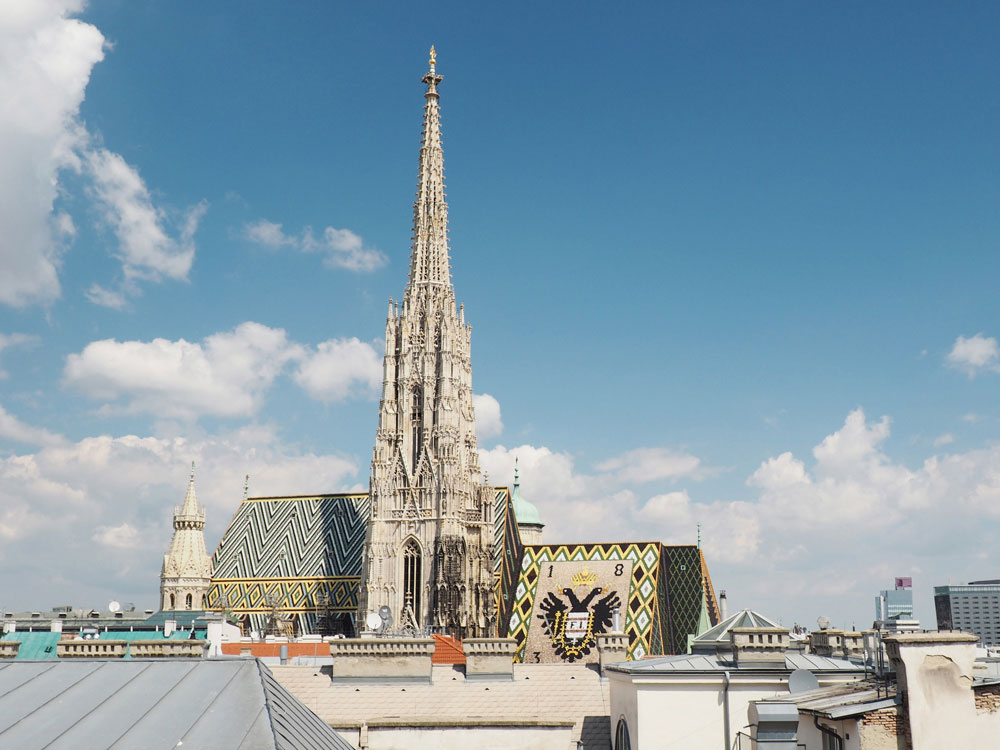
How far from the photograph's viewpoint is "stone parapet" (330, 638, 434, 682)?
3447cm

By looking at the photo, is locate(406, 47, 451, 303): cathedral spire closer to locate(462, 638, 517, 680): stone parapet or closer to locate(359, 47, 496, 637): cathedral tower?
locate(359, 47, 496, 637): cathedral tower

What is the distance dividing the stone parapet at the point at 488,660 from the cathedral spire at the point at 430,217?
54.1m

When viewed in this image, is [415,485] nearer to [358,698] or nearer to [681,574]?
[681,574]

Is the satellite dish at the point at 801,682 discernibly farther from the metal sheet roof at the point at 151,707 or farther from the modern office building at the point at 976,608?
the modern office building at the point at 976,608

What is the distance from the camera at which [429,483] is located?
8350 centimetres

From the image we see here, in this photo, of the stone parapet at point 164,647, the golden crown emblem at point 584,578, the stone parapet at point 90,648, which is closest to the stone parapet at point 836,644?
the stone parapet at point 164,647

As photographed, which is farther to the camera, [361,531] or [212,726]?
[361,531]

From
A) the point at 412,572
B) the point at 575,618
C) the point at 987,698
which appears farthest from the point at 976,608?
the point at 987,698

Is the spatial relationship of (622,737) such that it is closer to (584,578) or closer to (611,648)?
(611,648)

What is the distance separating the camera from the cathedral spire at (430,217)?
8925cm

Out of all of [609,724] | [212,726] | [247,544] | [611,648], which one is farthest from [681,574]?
[212,726]

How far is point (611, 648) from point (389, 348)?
Answer: 5079 centimetres

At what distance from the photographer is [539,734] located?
96.5 feet

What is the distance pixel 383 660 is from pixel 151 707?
787 inches
